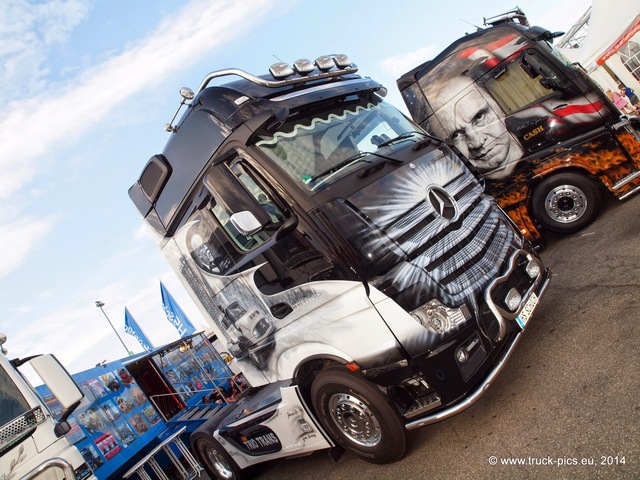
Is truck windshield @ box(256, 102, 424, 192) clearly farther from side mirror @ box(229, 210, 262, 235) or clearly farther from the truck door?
side mirror @ box(229, 210, 262, 235)

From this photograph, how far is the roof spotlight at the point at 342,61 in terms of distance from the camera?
4738 millimetres

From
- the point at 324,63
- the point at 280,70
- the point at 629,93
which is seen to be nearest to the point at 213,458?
the point at 280,70

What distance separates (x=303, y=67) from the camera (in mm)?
4406

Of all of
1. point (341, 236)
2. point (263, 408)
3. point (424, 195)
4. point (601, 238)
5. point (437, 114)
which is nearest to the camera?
point (341, 236)

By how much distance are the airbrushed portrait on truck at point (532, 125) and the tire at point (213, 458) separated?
17.5 ft

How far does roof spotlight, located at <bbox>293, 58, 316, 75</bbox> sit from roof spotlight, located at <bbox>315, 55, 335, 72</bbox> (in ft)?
0.39

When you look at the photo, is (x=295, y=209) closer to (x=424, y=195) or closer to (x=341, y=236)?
(x=341, y=236)

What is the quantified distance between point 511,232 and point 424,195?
3.62 ft

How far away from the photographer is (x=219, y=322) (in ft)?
14.8

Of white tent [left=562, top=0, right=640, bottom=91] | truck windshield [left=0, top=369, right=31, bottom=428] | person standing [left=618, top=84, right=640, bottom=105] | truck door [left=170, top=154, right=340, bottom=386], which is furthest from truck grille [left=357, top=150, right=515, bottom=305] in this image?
white tent [left=562, top=0, right=640, bottom=91]

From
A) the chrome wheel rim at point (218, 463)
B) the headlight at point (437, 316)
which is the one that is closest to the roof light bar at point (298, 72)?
the headlight at point (437, 316)

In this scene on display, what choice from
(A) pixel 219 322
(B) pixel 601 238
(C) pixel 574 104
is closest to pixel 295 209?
(A) pixel 219 322

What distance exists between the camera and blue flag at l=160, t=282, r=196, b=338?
17766 millimetres

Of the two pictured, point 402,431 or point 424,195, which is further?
point 424,195
